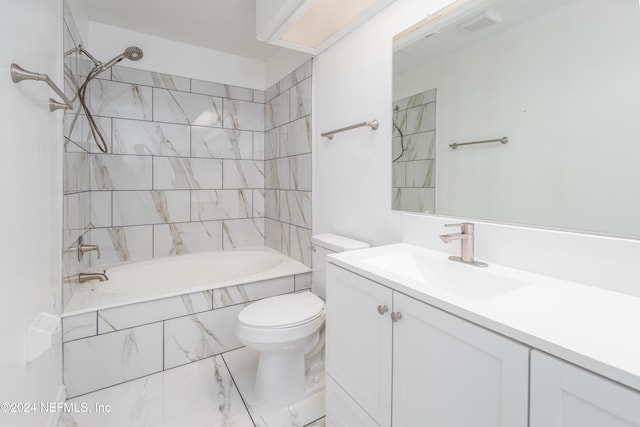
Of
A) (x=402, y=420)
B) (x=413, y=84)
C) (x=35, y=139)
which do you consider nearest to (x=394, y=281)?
(x=402, y=420)

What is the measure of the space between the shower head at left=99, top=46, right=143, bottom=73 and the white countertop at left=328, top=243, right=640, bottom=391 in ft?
7.72

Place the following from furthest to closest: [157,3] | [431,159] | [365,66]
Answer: [157,3] < [365,66] < [431,159]

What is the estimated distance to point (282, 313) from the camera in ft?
5.16

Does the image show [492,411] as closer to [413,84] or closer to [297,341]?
[297,341]

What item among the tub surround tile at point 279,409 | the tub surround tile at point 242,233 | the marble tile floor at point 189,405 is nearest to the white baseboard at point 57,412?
the marble tile floor at point 189,405

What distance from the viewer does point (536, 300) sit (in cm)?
79

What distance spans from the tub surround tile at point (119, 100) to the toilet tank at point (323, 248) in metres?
1.86

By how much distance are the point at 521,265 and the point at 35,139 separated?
1.88 m

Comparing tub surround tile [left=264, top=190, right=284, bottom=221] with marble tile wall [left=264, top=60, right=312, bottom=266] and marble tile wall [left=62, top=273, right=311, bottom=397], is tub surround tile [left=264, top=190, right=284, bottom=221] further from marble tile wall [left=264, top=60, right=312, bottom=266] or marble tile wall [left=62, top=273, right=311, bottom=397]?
marble tile wall [left=62, top=273, right=311, bottom=397]

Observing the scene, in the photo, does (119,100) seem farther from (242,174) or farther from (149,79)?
(242,174)

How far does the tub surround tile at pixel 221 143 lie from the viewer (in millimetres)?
2729

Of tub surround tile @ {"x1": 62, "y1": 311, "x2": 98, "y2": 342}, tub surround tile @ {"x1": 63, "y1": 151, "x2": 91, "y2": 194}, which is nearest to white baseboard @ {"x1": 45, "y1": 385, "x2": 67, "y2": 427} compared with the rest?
tub surround tile @ {"x1": 62, "y1": 311, "x2": 98, "y2": 342}

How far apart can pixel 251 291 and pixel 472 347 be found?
1.60 m

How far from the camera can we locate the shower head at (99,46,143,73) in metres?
2.10
